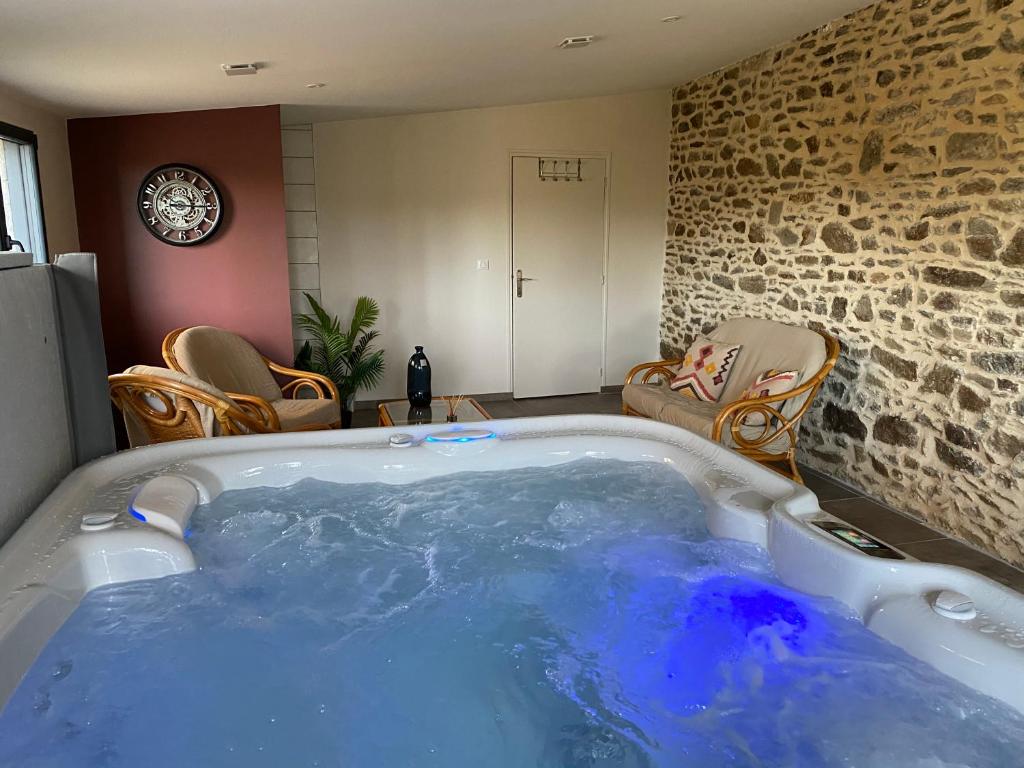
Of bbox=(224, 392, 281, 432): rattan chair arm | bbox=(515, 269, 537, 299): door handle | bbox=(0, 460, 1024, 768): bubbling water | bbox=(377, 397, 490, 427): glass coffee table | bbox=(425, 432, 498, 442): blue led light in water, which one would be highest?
bbox=(515, 269, 537, 299): door handle

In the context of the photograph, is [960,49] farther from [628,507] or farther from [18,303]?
[18,303]

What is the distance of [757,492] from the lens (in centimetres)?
253

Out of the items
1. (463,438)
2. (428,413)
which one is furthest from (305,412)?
(463,438)

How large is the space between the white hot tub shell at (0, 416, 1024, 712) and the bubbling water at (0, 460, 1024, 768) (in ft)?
0.20

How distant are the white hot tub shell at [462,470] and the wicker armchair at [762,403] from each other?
1.02 meters

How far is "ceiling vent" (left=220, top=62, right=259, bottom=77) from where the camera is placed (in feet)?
11.2

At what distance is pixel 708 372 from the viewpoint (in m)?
4.79

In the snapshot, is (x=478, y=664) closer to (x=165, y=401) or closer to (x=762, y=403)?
(x=165, y=401)

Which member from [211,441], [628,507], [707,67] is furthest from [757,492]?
[707,67]

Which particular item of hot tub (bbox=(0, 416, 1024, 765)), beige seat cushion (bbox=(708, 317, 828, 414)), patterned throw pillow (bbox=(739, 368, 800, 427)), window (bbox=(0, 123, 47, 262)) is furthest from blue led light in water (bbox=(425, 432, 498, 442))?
window (bbox=(0, 123, 47, 262))

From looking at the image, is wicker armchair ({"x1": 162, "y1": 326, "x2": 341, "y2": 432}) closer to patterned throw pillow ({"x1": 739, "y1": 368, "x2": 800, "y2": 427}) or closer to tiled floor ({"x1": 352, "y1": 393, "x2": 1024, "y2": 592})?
patterned throw pillow ({"x1": 739, "y1": 368, "x2": 800, "y2": 427})

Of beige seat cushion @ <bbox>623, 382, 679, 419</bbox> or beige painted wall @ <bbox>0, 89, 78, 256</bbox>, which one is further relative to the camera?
beige seat cushion @ <bbox>623, 382, 679, 419</bbox>

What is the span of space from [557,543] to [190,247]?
3.36 m

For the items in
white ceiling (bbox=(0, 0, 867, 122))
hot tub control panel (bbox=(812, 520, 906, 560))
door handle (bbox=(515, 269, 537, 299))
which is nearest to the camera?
hot tub control panel (bbox=(812, 520, 906, 560))
